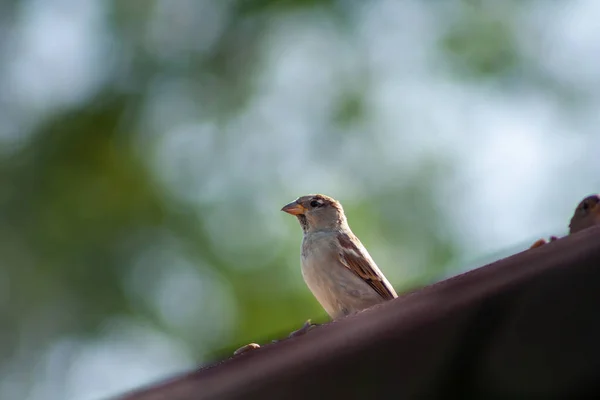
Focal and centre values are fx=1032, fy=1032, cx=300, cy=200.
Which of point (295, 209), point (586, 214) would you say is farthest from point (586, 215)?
point (295, 209)

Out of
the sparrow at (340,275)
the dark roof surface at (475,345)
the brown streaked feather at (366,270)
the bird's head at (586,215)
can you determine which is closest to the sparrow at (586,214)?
the bird's head at (586,215)

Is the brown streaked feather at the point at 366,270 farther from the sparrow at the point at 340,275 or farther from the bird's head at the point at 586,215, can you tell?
the bird's head at the point at 586,215

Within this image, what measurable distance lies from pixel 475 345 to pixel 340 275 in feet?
10.6

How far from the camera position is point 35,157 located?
1062cm

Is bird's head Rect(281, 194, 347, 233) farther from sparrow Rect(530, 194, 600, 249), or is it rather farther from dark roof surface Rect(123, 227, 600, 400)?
dark roof surface Rect(123, 227, 600, 400)

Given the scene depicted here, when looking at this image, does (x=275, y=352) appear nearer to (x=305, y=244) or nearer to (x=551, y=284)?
(x=551, y=284)

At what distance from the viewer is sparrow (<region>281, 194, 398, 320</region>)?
4789mm

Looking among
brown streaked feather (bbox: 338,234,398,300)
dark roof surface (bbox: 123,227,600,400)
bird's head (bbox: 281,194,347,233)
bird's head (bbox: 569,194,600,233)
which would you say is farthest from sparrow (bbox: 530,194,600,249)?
bird's head (bbox: 281,194,347,233)

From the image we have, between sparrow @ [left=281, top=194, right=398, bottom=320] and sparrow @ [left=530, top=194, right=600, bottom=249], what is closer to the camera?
sparrow @ [left=530, top=194, right=600, bottom=249]

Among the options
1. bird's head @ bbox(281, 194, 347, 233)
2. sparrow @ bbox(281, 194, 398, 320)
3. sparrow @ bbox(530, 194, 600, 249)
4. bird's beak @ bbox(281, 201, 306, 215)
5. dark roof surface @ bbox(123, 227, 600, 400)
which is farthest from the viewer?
bird's beak @ bbox(281, 201, 306, 215)

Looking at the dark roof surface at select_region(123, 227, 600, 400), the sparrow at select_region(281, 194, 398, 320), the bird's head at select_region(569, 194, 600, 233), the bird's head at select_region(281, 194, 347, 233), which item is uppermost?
the bird's head at select_region(281, 194, 347, 233)

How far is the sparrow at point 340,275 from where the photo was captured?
15.7ft

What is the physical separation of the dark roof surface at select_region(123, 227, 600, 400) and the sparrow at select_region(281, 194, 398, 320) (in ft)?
9.34

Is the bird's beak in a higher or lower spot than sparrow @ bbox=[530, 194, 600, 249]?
higher
